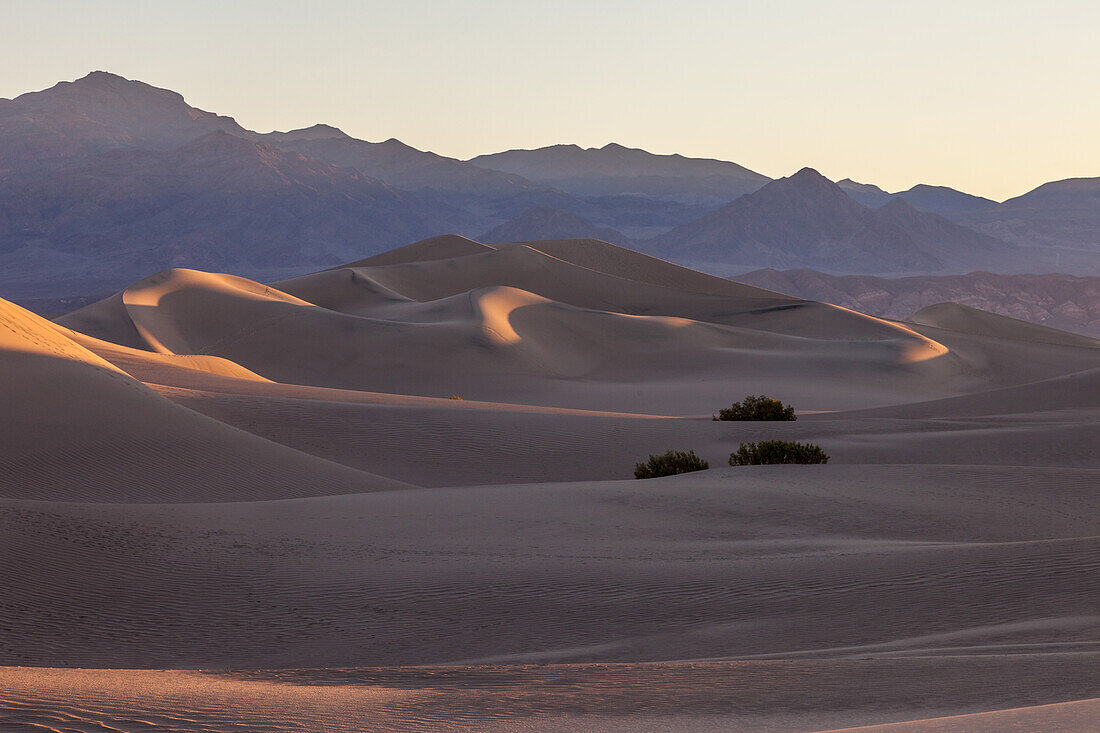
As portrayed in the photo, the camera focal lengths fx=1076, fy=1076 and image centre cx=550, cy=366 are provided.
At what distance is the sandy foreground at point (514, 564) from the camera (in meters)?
6.29

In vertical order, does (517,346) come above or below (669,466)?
above

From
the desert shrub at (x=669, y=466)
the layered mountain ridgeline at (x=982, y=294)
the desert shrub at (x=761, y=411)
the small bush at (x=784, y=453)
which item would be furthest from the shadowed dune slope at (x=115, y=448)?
the layered mountain ridgeline at (x=982, y=294)

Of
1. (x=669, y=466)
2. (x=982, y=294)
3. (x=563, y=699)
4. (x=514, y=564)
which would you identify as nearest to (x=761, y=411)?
(x=669, y=466)

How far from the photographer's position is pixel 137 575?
443 inches

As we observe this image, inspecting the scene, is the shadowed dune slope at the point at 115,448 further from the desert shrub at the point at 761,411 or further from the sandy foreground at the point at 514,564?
the desert shrub at the point at 761,411

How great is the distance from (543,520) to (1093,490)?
808 cm

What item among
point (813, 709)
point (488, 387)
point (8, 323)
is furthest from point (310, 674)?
point (488, 387)

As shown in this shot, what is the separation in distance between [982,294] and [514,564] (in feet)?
617

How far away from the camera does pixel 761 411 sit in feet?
88.9

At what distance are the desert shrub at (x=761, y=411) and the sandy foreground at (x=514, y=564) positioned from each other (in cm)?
214

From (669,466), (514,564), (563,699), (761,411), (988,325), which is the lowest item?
(563,699)

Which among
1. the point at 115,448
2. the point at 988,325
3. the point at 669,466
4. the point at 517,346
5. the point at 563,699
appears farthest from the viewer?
the point at 988,325

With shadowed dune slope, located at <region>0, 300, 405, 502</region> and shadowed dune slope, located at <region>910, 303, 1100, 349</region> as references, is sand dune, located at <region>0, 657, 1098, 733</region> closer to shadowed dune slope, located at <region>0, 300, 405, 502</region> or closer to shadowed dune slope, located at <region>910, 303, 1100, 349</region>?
shadowed dune slope, located at <region>0, 300, 405, 502</region>

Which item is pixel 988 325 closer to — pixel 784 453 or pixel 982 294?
pixel 784 453
